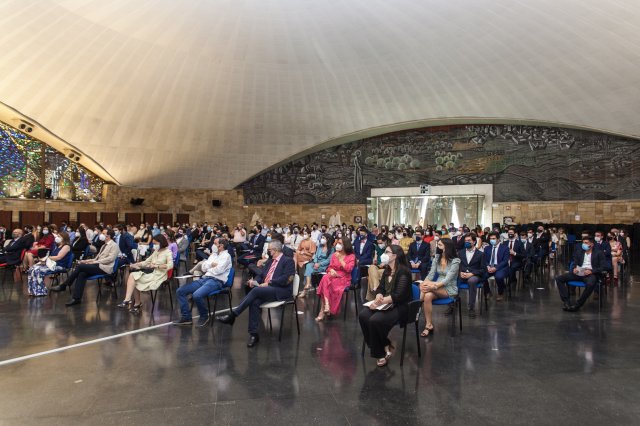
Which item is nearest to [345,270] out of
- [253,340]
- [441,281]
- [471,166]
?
[441,281]

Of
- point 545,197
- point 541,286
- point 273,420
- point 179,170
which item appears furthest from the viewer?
point 179,170

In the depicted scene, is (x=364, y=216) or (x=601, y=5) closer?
(x=601, y=5)

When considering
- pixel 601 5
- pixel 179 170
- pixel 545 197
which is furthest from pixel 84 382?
pixel 179 170

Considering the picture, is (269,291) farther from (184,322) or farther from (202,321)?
(184,322)

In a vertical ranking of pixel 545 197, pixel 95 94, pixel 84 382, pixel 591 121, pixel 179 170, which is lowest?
pixel 84 382

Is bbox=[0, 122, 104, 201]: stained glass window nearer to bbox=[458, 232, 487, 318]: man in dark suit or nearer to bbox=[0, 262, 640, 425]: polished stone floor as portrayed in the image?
bbox=[0, 262, 640, 425]: polished stone floor

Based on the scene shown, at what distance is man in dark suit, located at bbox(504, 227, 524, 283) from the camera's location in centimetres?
839

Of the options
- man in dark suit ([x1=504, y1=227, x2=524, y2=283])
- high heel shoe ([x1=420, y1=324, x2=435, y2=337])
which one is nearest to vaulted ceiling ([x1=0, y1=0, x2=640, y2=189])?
man in dark suit ([x1=504, y1=227, x2=524, y2=283])

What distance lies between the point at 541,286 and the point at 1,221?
21370 mm

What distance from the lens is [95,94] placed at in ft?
62.1

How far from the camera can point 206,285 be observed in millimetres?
5734

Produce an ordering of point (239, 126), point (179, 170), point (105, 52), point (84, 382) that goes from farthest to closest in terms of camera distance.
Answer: point (179, 170)
point (239, 126)
point (105, 52)
point (84, 382)

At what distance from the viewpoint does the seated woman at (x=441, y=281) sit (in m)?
5.29

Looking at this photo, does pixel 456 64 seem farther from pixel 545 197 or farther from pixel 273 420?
pixel 273 420
